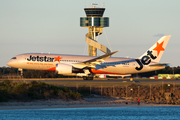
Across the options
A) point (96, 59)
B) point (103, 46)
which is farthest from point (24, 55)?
point (103, 46)

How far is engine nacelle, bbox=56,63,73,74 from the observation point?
4897cm


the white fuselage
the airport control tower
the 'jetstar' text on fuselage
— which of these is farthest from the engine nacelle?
the airport control tower

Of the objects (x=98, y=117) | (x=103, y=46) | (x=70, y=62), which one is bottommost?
(x=98, y=117)

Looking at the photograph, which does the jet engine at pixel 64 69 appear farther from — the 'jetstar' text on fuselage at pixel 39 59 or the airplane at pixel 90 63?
the 'jetstar' text on fuselage at pixel 39 59

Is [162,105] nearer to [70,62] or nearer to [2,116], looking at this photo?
[2,116]

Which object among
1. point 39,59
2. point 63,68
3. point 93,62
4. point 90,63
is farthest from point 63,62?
point 93,62

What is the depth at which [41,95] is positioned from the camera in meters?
34.5

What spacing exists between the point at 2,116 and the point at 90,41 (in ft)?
251

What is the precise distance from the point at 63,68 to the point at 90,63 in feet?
16.6

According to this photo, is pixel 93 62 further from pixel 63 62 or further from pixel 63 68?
pixel 63 68

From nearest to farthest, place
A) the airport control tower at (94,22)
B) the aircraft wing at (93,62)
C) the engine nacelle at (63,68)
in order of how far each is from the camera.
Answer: the engine nacelle at (63,68) < the aircraft wing at (93,62) < the airport control tower at (94,22)

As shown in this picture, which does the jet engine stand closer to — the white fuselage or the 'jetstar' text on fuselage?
the white fuselage

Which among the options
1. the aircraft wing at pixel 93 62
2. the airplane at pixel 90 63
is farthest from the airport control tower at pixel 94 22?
the aircraft wing at pixel 93 62

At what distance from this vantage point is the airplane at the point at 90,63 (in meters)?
50.7
